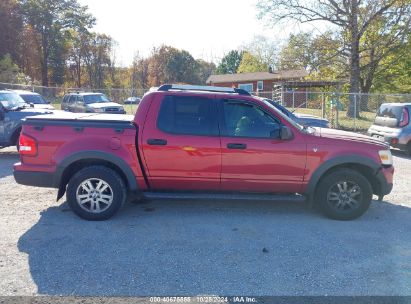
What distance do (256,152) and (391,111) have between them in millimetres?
8082

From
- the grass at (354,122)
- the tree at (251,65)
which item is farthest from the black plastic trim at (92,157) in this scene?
the tree at (251,65)

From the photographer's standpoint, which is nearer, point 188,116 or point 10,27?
point 188,116

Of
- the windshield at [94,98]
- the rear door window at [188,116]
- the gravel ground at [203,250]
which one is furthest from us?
the windshield at [94,98]

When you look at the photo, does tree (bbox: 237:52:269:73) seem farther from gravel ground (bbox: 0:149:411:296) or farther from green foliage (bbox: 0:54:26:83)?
gravel ground (bbox: 0:149:411:296)

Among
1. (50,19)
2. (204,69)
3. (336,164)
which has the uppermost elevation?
(50,19)

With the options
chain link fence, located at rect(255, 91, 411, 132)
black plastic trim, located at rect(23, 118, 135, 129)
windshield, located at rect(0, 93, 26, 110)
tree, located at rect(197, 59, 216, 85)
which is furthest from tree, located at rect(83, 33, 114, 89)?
black plastic trim, located at rect(23, 118, 135, 129)

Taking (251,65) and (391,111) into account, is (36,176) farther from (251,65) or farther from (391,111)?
(251,65)

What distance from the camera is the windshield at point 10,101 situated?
9.56 metres

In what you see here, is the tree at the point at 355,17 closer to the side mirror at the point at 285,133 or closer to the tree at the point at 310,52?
the tree at the point at 310,52

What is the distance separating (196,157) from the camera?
16.1ft

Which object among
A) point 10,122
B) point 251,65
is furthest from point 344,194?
point 251,65

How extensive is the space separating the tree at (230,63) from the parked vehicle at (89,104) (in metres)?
55.0

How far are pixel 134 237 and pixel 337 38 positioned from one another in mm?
23414

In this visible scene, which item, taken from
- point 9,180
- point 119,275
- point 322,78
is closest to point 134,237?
point 119,275
